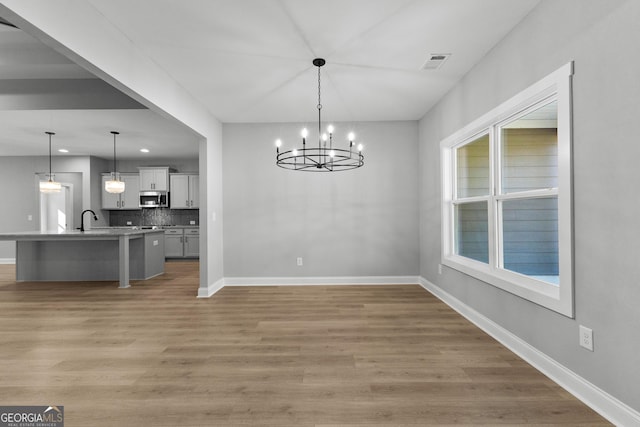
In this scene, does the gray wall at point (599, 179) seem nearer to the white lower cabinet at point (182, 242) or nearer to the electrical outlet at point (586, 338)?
the electrical outlet at point (586, 338)

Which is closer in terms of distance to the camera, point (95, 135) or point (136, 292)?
→ point (136, 292)

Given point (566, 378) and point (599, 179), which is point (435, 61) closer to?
point (599, 179)

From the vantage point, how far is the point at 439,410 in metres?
1.88

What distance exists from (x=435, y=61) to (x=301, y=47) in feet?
4.46

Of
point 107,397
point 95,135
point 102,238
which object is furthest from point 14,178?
point 107,397

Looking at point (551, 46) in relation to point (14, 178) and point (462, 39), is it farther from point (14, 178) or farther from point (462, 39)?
point (14, 178)

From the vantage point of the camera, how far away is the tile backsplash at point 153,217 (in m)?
8.83

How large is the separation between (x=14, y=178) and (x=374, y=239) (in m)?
9.34

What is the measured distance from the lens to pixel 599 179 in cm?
184

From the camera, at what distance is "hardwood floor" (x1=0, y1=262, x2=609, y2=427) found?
1.87 meters

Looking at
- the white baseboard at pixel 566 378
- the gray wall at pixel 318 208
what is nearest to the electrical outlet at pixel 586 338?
the white baseboard at pixel 566 378

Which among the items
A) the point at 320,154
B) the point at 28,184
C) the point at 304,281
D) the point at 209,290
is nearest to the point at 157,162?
the point at 28,184

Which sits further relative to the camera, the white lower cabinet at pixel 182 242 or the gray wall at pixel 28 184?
the white lower cabinet at pixel 182 242

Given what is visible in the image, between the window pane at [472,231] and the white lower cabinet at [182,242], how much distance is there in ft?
21.5
